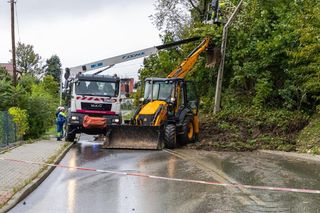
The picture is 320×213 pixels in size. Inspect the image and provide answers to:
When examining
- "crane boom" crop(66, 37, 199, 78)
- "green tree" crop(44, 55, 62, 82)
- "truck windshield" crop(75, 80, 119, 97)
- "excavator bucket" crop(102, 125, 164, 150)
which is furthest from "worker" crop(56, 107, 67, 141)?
"green tree" crop(44, 55, 62, 82)

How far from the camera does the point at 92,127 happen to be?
21.7 meters

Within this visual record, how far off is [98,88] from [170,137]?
177 inches

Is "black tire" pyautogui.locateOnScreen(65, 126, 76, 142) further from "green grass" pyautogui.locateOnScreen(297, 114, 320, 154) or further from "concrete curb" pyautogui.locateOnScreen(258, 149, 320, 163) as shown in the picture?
"green grass" pyautogui.locateOnScreen(297, 114, 320, 154)

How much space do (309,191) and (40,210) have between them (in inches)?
214

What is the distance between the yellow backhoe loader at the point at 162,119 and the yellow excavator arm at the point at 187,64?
78 millimetres

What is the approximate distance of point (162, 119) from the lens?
65.0 ft

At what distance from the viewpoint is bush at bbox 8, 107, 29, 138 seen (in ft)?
72.6

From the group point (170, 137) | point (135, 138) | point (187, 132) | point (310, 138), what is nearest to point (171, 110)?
point (187, 132)

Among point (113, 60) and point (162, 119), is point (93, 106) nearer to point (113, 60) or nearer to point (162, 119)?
point (113, 60)

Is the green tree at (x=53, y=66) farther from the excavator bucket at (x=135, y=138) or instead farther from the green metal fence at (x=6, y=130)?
the excavator bucket at (x=135, y=138)

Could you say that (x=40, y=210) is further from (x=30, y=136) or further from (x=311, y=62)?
(x=30, y=136)

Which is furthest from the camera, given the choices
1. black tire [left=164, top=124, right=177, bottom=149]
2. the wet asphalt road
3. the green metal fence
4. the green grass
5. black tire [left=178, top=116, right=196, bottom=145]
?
black tire [left=178, top=116, right=196, bottom=145]

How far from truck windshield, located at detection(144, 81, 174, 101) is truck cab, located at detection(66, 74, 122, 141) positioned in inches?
60.5

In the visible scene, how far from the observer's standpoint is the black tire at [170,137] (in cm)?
1947
